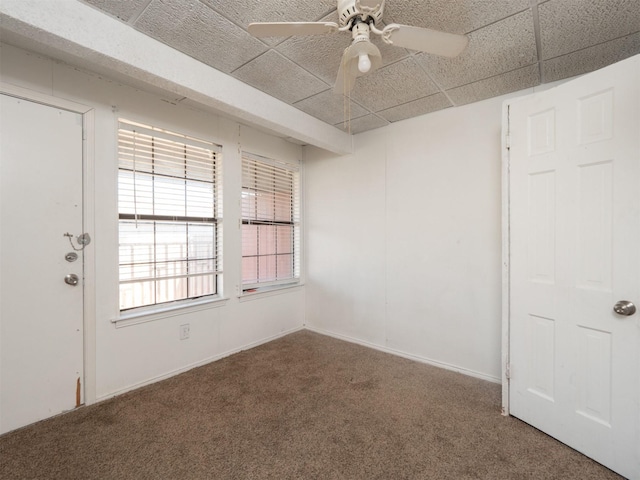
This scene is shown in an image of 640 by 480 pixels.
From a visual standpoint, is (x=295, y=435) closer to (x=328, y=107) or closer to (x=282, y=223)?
(x=282, y=223)

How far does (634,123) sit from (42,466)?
3.66 m

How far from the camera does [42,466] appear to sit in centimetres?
156

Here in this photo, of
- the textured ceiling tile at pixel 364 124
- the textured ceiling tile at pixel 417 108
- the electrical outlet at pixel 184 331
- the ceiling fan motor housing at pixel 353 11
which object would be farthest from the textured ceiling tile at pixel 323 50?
the electrical outlet at pixel 184 331

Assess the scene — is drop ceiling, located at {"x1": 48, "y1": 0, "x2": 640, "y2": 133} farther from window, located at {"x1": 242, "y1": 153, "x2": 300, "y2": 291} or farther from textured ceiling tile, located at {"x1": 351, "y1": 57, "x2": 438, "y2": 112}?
window, located at {"x1": 242, "y1": 153, "x2": 300, "y2": 291}

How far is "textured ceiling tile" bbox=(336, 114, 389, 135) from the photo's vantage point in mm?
2959

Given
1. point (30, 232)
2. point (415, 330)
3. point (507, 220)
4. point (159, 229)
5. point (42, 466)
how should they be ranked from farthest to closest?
point (415, 330) → point (159, 229) → point (507, 220) → point (30, 232) → point (42, 466)

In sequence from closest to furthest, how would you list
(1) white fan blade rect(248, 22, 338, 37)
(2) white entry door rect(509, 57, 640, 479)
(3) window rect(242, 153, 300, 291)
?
(1) white fan blade rect(248, 22, 338, 37) < (2) white entry door rect(509, 57, 640, 479) < (3) window rect(242, 153, 300, 291)

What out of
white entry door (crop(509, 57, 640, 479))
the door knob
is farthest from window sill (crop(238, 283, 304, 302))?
the door knob

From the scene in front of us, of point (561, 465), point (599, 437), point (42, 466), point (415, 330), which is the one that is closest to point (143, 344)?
point (42, 466)

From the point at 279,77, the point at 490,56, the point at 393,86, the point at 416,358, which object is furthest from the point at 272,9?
the point at 416,358

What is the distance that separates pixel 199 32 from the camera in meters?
1.70

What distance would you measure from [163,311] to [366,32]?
8.46 ft

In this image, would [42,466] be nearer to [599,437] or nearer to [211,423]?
[211,423]

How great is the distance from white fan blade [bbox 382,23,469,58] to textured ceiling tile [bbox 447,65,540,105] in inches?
40.1
